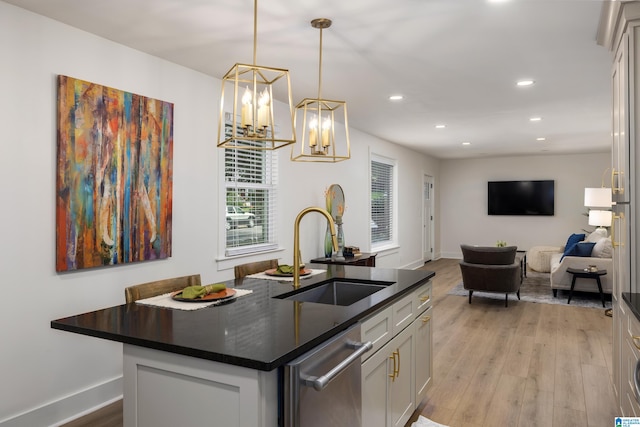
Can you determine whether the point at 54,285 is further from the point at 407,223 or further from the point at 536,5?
the point at 407,223

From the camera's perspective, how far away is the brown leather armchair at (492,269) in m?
5.56

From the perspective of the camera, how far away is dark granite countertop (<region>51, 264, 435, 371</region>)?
52.1 inches

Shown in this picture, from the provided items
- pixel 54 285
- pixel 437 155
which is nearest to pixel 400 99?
pixel 54 285

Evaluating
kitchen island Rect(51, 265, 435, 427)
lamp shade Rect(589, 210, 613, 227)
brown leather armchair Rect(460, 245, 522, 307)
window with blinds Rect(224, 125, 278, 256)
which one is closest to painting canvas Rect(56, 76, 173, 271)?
window with blinds Rect(224, 125, 278, 256)

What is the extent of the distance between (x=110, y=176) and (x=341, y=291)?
5.76ft

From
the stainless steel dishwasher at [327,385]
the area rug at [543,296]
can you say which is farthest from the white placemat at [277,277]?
the area rug at [543,296]

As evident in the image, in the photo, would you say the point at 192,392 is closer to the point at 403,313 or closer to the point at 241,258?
the point at 403,313

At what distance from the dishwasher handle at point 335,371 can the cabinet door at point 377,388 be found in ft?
0.62

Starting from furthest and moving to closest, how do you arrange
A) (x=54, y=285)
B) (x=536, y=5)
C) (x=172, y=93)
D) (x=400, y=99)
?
(x=400, y=99), (x=172, y=93), (x=54, y=285), (x=536, y=5)

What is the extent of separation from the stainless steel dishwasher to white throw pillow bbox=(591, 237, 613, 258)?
17.5 feet

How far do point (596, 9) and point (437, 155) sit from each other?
7.38 metres

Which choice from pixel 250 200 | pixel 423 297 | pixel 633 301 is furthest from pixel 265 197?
pixel 633 301

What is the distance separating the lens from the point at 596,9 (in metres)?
2.54

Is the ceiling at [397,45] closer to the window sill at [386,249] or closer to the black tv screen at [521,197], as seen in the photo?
the window sill at [386,249]
